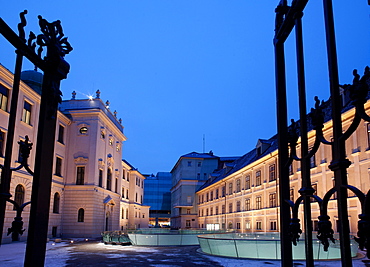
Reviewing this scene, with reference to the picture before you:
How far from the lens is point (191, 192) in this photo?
233ft

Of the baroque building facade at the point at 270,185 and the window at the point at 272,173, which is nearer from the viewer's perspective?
the baroque building facade at the point at 270,185

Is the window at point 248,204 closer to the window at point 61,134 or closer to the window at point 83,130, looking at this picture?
the window at point 83,130

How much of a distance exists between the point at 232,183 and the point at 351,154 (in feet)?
80.9

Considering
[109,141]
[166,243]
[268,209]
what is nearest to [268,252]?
[166,243]

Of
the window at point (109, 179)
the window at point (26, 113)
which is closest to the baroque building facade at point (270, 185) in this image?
the window at point (109, 179)

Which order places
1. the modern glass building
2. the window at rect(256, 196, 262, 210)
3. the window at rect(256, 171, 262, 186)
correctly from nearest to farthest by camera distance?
the window at rect(256, 196, 262, 210) < the window at rect(256, 171, 262, 186) < the modern glass building

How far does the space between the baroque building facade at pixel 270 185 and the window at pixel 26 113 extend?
2073 cm

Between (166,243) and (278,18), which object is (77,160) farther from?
(278,18)

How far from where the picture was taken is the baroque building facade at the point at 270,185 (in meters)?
18.7

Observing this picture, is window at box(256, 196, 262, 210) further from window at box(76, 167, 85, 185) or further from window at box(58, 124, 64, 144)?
window at box(58, 124, 64, 144)

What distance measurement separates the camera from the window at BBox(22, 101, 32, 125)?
90.5ft

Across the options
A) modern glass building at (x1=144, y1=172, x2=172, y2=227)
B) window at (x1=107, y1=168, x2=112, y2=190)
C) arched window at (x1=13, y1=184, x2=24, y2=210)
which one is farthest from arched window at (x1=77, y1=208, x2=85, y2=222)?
modern glass building at (x1=144, y1=172, x2=172, y2=227)

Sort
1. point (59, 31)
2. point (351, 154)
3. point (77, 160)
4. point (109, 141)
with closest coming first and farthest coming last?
point (59, 31) → point (351, 154) → point (77, 160) → point (109, 141)

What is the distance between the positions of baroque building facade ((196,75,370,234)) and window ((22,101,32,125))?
20.7 m
